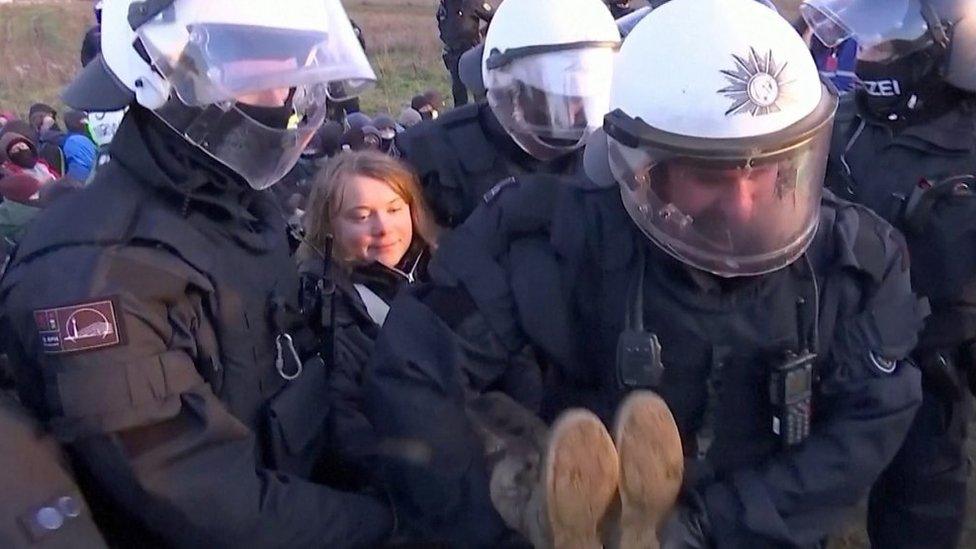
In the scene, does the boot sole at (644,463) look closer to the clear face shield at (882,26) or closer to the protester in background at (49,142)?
the clear face shield at (882,26)

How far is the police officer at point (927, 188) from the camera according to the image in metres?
3.03

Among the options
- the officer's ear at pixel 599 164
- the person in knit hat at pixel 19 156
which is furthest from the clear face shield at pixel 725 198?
the person in knit hat at pixel 19 156

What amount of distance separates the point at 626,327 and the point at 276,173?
0.73 metres

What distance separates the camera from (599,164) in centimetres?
200

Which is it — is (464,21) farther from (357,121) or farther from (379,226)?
(379,226)

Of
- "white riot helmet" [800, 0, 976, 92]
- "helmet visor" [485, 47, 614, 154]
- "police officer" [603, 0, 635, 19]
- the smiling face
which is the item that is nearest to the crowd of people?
the smiling face

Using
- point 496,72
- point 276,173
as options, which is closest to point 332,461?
point 276,173

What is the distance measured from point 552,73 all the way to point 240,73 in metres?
1.37

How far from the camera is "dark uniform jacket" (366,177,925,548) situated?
6.14 ft

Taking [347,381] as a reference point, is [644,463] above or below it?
above

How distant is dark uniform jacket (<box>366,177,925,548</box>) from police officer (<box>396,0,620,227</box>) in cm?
120

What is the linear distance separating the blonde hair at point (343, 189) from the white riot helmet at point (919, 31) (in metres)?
1.42

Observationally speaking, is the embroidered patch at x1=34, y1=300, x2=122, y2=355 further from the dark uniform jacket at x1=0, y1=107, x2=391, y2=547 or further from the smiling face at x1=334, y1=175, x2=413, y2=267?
the smiling face at x1=334, y1=175, x2=413, y2=267

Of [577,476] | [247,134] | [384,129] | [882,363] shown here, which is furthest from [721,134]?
[384,129]
